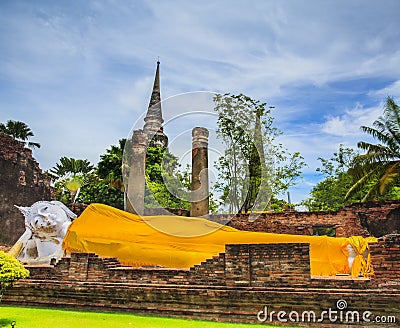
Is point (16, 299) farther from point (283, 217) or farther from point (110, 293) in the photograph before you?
point (283, 217)

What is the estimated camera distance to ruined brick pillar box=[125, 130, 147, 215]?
13178 millimetres

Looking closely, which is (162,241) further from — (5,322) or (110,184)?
(110,184)

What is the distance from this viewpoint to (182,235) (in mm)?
8773

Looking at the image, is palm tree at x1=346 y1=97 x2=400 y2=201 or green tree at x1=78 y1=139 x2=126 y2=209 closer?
palm tree at x1=346 y1=97 x2=400 y2=201

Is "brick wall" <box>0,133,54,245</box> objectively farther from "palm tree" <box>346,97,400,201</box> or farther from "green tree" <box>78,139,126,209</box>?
"palm tree" <box>346,97,400,201</box>

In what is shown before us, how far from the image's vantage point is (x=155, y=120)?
23953mm

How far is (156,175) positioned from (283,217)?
8.98 meters

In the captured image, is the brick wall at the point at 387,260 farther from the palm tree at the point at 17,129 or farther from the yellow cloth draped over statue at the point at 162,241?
the palm tree at the point at 17,129

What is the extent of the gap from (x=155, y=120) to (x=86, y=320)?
1896 cm

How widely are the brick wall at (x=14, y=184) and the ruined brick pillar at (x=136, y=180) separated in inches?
165

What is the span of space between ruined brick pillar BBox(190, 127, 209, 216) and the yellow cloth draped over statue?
9.73ft

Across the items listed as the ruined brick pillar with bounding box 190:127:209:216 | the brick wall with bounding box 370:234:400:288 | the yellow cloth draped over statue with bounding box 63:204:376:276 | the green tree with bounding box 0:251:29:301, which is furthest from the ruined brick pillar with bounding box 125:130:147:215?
the brick wall with bounding box 370:234:400:288

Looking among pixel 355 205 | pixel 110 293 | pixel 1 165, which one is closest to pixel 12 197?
pixel 1 165

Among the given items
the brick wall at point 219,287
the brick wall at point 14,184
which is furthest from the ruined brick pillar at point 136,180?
the brick wall at point 219,287
